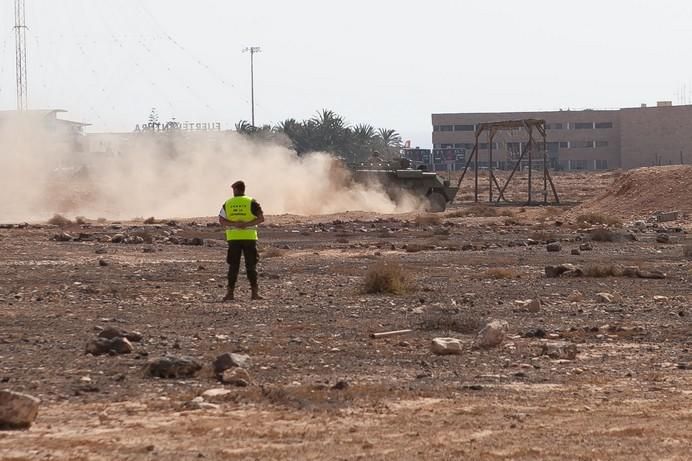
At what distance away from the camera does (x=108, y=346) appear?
12.8 meters

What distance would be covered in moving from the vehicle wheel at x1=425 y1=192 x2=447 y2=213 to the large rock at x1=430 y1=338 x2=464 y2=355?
154ft

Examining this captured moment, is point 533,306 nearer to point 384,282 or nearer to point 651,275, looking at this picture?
point 384,282

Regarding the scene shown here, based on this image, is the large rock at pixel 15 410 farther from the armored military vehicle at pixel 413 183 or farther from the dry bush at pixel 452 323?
the armored military vehicle at pixel 413 183

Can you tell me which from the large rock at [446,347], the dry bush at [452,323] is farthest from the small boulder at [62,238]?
the large rock at [446,347]

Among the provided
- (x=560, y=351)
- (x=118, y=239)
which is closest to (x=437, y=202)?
(x=118, y=239)

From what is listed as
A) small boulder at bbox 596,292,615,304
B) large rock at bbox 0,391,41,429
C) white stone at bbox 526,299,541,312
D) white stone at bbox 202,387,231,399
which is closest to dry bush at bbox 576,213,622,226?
small boulder at bbox 596,292,615,304

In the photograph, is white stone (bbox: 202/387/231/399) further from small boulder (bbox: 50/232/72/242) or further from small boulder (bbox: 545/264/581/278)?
small boulder (bbox: 50/232/72/242)

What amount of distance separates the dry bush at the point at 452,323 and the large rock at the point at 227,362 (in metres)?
3.69

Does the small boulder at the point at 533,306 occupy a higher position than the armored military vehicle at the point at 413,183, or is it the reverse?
the armored military vehicle at the point at 413,183

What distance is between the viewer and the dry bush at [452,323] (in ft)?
49.1

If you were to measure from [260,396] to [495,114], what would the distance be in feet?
397

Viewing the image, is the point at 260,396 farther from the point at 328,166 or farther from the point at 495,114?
the point at 495,114

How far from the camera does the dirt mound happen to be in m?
48.1

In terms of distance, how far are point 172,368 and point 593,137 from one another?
122 meters
